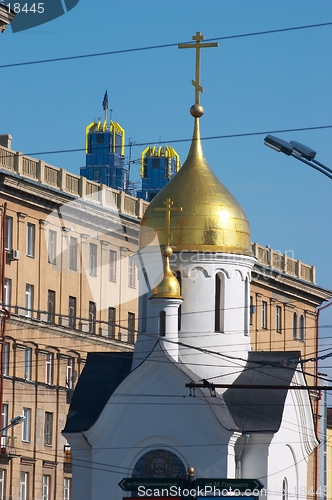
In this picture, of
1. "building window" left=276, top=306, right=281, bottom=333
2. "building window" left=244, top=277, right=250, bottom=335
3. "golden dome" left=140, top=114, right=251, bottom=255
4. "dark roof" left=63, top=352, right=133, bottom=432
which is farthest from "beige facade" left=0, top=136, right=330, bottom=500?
"building window" left=276, top=306, right=281, bottom=333

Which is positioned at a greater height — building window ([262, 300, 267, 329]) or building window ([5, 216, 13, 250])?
→ building window ([262, 300, 267, 329])

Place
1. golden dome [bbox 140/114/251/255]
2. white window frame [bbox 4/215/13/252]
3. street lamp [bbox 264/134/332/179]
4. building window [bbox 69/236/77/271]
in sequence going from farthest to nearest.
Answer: building window [bbox 69/236/77/271]
white window frame [bbox 4/215/13/252]
golden dome [bbox 140/114/251/255]
street lamp [bbox 264/134/332/179]

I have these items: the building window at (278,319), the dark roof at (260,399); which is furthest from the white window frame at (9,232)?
the building window at (278,319)

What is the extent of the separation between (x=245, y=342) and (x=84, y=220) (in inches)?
770

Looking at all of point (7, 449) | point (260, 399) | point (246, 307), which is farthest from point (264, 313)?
point (260, 399)

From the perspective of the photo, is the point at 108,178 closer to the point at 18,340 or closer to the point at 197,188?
the point at 18,340

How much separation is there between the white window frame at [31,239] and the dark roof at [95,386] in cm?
1419

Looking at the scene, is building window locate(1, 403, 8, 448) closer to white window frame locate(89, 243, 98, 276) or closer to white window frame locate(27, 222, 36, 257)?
white window frame locate(27, 222, 36, 257)

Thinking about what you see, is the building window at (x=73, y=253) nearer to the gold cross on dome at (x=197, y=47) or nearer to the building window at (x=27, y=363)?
the building window at (x=27, y=363)

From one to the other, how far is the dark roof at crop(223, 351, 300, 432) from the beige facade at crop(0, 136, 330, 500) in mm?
12901

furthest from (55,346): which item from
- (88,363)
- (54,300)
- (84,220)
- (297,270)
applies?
(297,270)

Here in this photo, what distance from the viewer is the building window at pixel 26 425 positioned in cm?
5591

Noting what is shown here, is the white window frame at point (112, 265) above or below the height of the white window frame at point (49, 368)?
above

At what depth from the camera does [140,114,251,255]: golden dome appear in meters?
42.6
